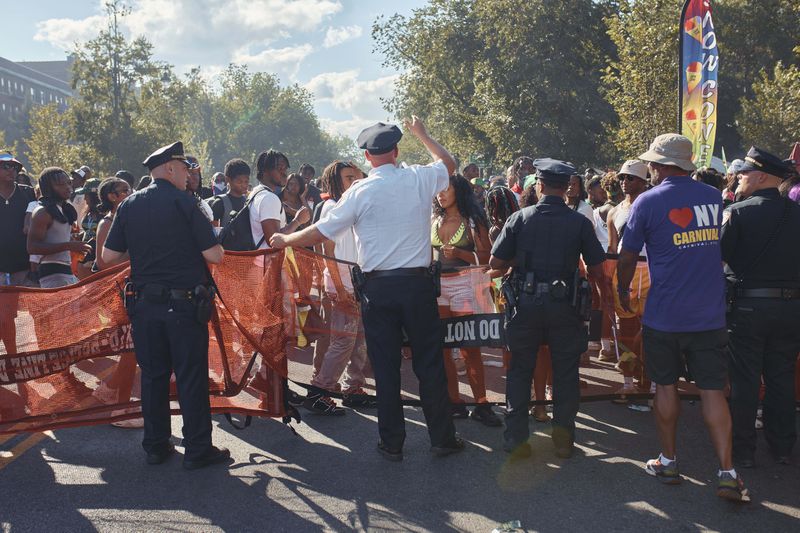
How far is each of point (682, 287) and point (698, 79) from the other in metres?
8.04

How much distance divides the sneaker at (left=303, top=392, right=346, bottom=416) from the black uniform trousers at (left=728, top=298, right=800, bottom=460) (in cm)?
293

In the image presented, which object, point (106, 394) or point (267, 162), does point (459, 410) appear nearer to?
point (106, 394)

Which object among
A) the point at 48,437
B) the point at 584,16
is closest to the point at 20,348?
the point at 48,437

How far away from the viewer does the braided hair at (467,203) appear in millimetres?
6102

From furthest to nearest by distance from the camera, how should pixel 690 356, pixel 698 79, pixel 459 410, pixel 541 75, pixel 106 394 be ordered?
pixel 541 75, pixel 698 79, pixel 459 410, pixel 106 394, pixel 690 356

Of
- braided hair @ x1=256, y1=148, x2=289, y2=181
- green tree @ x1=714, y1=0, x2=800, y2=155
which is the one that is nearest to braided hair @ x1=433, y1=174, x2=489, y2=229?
braided hair @ x1=256, y1=148, x2=289, y2=181

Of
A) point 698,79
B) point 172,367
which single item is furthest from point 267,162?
point 698,79

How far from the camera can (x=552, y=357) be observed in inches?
187

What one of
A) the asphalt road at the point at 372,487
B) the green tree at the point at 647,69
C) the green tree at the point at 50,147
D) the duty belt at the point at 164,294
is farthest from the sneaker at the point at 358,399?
the green tree at the point at 50,147

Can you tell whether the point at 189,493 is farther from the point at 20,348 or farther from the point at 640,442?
the point at 640,442

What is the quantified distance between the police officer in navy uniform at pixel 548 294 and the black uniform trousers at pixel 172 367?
79.5 inches

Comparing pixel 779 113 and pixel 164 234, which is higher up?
pixel 779 113

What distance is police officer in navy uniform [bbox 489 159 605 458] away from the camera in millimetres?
4613

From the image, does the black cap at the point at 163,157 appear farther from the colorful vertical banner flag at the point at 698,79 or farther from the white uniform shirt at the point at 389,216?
the colorful vertical banner flag at the point at 698,79
